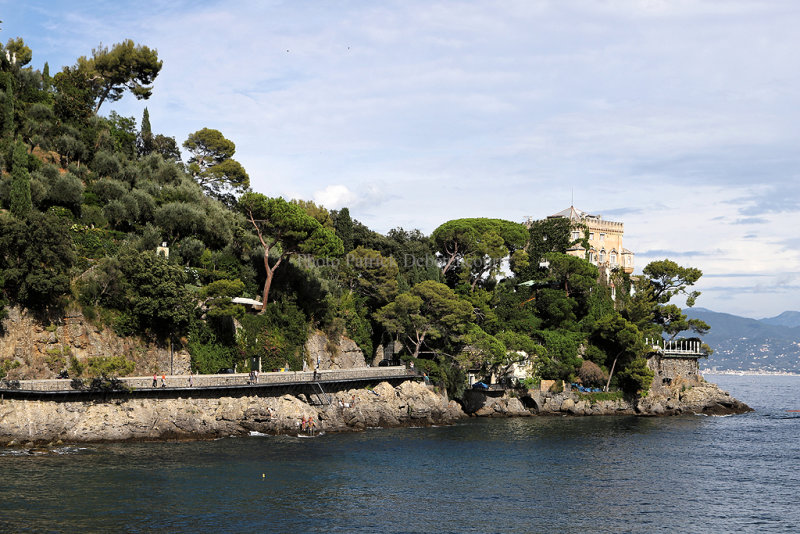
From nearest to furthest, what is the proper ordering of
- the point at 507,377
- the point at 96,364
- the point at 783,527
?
the point at 783,527 < the point at 96,364 < the point at 507,377

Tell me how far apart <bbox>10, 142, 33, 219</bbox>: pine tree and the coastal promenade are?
1987 centimetres

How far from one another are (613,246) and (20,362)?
93.5 metres

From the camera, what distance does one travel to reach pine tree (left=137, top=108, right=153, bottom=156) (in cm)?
10719

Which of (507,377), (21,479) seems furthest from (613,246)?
(21,479)

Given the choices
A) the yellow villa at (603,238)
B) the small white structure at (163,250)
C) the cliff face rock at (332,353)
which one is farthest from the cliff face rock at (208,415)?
the yellow villa at (603,238)

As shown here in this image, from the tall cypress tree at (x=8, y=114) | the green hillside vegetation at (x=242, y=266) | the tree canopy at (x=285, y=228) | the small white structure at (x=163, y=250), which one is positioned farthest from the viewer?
the tall cypress tree at (x=8, y=114)

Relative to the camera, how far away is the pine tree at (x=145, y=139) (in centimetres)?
10719

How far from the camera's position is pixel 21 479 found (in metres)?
45.0

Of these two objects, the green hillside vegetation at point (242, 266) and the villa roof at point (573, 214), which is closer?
the green hillside vegetation at point (242, 266)

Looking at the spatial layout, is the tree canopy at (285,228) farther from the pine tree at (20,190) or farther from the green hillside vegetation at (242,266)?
the pine tree at (20,190)

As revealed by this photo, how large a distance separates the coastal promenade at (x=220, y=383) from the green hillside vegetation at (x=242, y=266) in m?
3.76

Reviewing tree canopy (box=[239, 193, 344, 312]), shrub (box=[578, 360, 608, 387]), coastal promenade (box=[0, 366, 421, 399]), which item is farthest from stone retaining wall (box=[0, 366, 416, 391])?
shrub (box=[578, 360, 608, 387])

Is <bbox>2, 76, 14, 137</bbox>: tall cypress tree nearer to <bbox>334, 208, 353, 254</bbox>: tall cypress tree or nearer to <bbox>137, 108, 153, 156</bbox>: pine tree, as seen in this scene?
<bbox>137, 108, 153, 156</bbox>: pine tree

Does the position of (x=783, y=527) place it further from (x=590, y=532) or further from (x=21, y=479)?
(x=21, y=479)
